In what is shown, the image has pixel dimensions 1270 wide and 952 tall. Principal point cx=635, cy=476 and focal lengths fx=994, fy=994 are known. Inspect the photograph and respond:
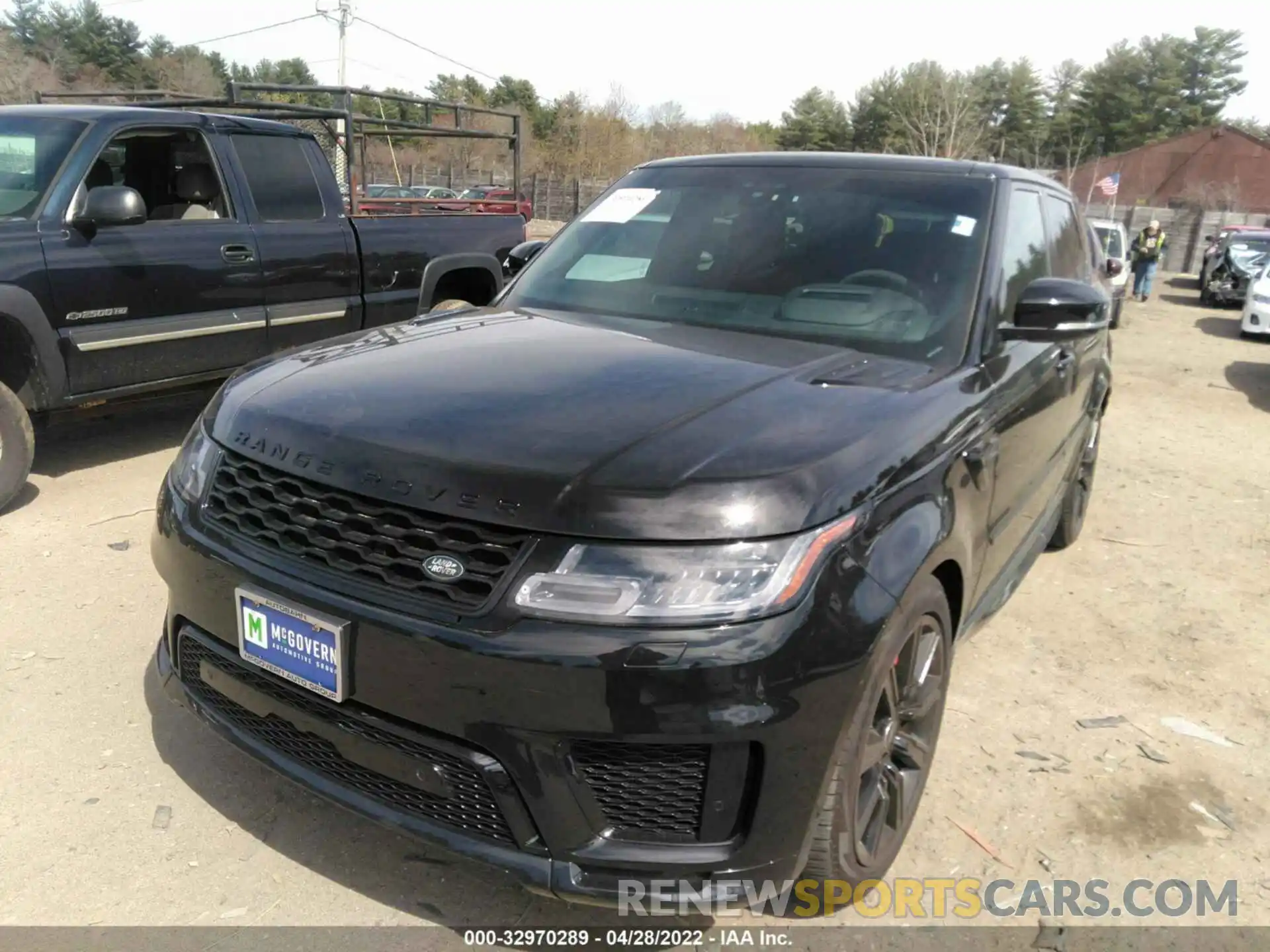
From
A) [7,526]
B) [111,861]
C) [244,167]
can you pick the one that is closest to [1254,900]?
[111,861]

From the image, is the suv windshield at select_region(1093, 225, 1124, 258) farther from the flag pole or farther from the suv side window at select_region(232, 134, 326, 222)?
the flag pole

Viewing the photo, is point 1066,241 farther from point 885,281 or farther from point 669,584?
point 669,584

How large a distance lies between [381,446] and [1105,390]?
453 centimetres

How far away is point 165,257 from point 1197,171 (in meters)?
61.9

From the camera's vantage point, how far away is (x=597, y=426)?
2133 millimetres

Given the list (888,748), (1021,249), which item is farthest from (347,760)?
(1021,249)

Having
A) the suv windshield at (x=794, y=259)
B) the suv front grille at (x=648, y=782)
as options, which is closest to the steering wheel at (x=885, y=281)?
the suv windshield at (x=794, y=259)

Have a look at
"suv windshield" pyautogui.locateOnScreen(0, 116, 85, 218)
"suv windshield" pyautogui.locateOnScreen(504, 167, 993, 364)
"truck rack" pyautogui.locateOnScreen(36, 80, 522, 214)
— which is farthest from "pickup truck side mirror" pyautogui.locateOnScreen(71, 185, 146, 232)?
"suv windshield" pyautogui.locateOnScreen(504, 167, 993, 364)

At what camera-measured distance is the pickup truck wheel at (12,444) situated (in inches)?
182

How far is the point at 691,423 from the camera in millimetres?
2152

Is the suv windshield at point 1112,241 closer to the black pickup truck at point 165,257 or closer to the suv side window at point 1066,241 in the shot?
the suv side window at point 1066,241

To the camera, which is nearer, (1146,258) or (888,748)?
(888,748)

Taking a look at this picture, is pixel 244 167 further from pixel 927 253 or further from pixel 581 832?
pixel 581 832

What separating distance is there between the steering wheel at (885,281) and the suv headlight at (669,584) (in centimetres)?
140
